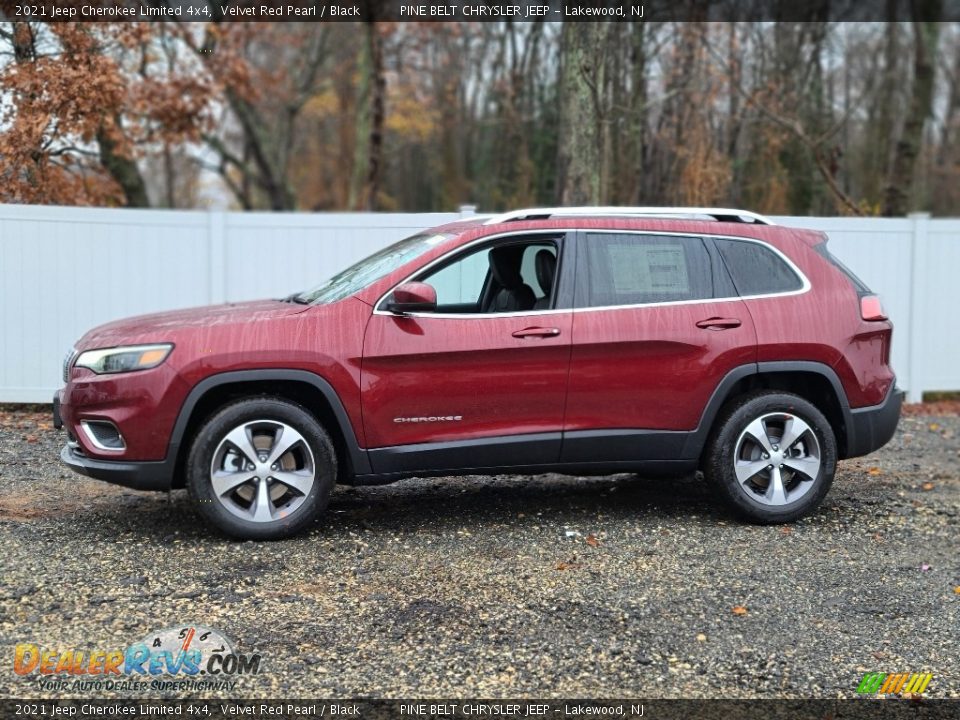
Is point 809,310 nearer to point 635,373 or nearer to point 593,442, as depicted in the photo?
point 635,373

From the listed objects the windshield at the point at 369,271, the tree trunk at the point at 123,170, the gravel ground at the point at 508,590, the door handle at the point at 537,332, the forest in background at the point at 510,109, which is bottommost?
the gravel ground at the point at 508,590

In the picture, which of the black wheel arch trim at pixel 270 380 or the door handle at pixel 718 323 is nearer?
A: the black wheel arch trim at pixel 270 380

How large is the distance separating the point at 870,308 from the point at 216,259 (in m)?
6.04

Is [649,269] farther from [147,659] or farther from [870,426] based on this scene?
[147,659]

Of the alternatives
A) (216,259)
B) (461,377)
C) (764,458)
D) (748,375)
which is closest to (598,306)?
(461,377)

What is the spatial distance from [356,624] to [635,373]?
2249 millimetres

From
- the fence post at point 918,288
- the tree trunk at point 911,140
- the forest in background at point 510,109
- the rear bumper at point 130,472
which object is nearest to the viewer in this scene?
the rear bumper at point 130,472

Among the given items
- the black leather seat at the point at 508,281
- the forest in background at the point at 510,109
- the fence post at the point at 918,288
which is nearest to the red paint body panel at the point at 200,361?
the black leather seat at the point at 508,281

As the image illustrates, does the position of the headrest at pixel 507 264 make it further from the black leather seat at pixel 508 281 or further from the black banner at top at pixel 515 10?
the black banner at top at pixel 515 10

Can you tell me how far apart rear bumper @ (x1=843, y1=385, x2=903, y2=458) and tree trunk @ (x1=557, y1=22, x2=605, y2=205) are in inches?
219

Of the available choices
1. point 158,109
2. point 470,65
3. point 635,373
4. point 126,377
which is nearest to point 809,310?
point 635,373

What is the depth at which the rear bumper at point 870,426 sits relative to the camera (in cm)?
602

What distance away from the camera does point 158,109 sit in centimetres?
1582

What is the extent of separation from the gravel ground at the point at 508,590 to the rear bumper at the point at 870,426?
48 cm
